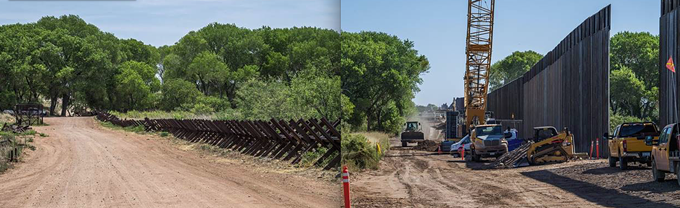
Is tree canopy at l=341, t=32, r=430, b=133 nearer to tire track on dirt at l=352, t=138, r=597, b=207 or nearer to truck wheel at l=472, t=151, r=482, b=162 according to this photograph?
truck wheel at l=472, t=151, r=482, b=162

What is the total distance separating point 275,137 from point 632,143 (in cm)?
994

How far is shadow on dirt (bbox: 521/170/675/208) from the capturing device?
13055 millimetres

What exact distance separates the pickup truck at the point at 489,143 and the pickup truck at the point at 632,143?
27.2 feet

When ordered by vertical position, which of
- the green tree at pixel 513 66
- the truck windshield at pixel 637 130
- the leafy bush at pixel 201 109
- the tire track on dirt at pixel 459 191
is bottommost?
the tire track on dirt at pixel 459 191

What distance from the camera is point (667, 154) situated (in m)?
16.0

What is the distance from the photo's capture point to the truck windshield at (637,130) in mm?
21047

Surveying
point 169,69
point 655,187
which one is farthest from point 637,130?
point 169,69

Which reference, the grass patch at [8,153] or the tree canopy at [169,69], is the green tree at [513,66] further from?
the grass patch at [8,153]

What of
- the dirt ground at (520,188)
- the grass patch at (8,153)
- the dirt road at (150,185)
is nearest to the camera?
the dirt road at (150,185)

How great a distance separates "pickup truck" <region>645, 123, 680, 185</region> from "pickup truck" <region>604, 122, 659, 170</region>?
3.08m

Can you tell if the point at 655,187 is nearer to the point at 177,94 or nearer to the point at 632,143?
the point at 632,143

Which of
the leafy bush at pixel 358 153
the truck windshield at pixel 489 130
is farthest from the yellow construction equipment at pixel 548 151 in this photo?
the leafy bush at pixel 358 153

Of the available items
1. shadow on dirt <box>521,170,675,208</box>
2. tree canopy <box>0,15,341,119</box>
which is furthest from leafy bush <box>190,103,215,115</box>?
shadow on dirt <box>521,170,675,208</box>

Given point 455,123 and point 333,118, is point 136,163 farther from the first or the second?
point 455,123
